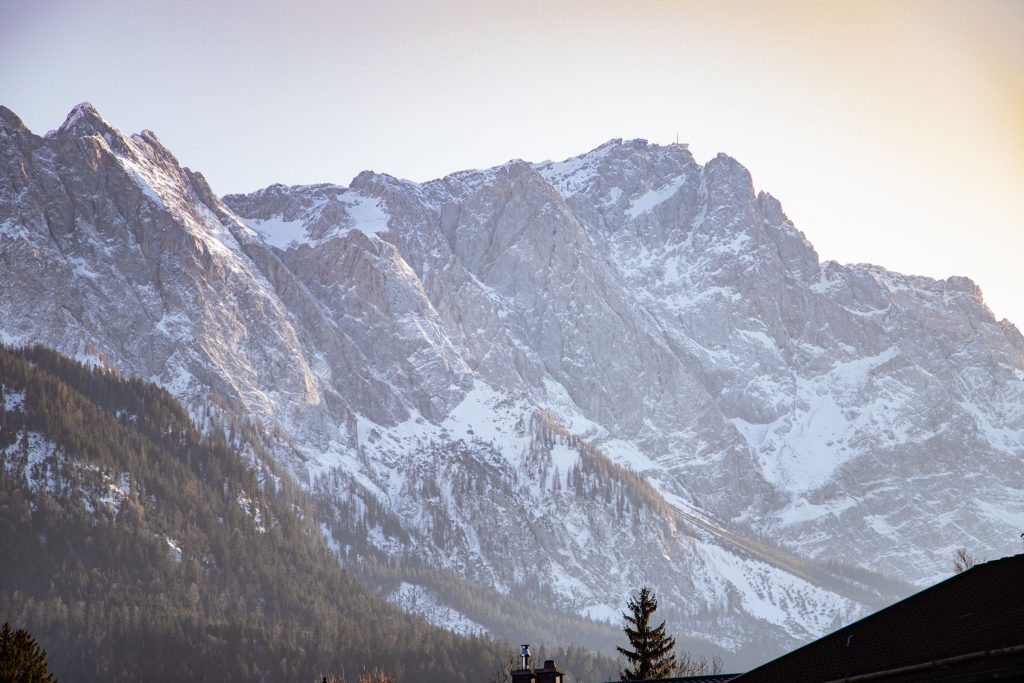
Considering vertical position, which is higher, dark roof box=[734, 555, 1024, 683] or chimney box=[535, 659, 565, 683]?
chimney box=[535, 659, 565, 683]

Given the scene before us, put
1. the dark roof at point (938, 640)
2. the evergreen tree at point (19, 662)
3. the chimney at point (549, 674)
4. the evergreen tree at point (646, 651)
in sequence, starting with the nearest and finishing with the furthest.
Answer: the dark roof at point (938, 640) < the chimney at point (549, 674) < the evergreen tree at point (646, 651) < the evergreen tree at point (19, 662)

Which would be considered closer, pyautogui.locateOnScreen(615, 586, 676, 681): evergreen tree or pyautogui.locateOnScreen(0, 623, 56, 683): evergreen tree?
pyautogui.locateOnScreen(615, 586, 676, 681): evergreen tree

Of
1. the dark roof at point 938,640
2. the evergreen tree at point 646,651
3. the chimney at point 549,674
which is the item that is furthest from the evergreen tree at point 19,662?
the dark roof at point 938,640

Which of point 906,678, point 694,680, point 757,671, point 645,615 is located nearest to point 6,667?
point 645,615

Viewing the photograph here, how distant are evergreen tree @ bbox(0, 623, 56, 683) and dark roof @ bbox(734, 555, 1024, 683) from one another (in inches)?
2822

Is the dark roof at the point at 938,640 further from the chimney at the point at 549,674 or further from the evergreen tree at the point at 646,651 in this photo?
the evergreen tree at the point at 646,651

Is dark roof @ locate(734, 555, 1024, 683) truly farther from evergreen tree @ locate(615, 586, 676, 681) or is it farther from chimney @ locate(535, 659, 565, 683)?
evergreen tree @ locate(615, 586, 676, 681)

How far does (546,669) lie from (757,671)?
55.7ft

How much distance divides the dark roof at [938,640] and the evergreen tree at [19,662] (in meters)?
71.7

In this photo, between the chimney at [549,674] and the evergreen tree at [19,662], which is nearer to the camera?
the chimney at [549,674]

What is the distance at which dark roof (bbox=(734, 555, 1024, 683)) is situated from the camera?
95.6ft

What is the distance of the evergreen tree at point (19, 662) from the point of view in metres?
95.8

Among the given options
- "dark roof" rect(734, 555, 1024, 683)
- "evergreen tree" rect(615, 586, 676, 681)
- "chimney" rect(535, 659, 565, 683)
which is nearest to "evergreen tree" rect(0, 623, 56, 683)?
"evergreen tree" rect(615, 586, 676, 681)

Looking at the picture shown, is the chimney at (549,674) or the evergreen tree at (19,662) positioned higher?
the evergreen tree at (19,662)
